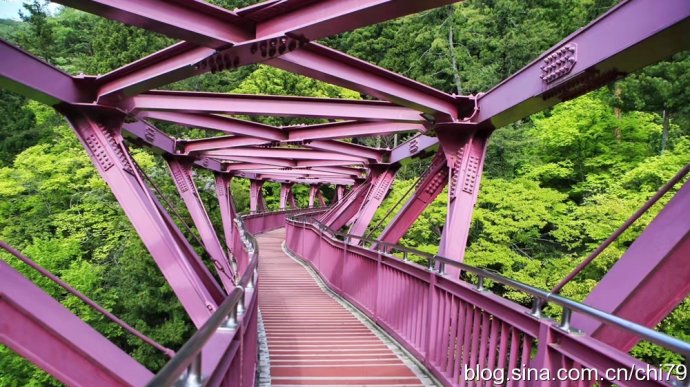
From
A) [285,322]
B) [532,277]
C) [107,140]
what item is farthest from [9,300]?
[532,277]

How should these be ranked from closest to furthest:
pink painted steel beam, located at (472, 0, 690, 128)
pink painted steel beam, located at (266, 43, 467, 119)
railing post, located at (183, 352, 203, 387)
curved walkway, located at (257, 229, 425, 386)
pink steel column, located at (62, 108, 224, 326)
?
railing post, located at (183, 352, 203, 387)
pink painted steel beam, located at (472, 0, 690, 128)
curved walkway, located at (257, 229, 425, 386)
pink painted steel beam, located at (266, 43, 467, 119)
pink steel column, located at (62, 108, 224, 326)

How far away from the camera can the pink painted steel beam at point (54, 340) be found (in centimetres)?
393

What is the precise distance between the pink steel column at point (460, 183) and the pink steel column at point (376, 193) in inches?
269

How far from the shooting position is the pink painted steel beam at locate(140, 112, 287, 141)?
36.2 ft

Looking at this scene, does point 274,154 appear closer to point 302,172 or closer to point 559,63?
point 302,172

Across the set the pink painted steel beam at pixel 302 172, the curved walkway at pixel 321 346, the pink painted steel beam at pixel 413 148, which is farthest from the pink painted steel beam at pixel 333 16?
the pink painted steel beam at pixel 302 172

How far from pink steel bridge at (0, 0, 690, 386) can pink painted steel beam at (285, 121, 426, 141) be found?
0.10 meters

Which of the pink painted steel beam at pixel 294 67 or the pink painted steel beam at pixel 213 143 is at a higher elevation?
the pink painted steel beam at pixel 294 67

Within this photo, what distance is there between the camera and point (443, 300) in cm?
523

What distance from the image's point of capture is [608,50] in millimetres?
4477

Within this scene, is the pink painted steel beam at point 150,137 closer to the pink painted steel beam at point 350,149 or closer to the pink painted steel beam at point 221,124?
the pink painted steel beam at point 221,124

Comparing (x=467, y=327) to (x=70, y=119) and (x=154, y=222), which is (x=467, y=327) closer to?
(x=154, y=222)

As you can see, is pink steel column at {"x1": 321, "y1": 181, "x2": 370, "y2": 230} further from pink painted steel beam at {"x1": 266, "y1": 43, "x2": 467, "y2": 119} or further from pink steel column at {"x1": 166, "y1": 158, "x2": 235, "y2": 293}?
pink painted steel beam at {"x1": 266, "y1": 43, "x2": 467, "y2": 119}

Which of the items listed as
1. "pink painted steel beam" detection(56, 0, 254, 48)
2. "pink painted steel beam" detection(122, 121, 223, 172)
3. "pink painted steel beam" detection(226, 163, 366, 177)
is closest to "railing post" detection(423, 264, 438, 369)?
"pink painted steel beam" detection(56, 0, 254, 48)
